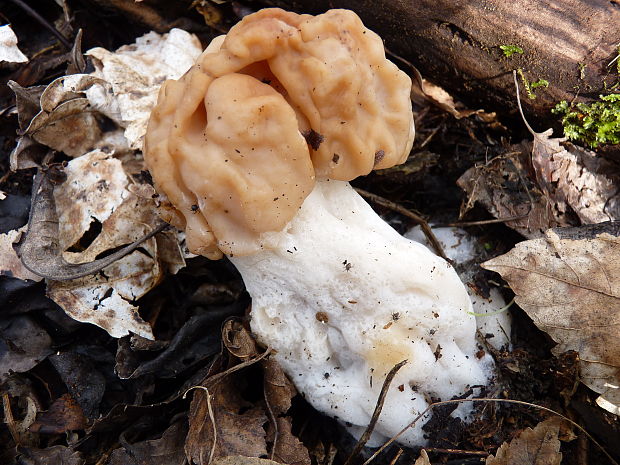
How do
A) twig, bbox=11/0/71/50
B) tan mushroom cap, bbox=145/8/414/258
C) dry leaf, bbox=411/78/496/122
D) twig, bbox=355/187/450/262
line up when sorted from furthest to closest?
twig, bbox=11/0/71/50
dry leaf, bbox=411/78/496/122
twig, bbox=355/187/450/262
tan mushroom cap, bbox=145/8/414/258

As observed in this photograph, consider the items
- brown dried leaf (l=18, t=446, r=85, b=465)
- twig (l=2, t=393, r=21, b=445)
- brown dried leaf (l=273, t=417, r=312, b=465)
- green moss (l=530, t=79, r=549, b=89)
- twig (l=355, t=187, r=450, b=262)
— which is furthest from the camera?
twig (l=355, t=187, r=450, b=262)

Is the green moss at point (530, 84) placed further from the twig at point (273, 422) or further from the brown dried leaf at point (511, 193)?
the twig at point (273, 422)

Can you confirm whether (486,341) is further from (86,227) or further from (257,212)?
(86,227)

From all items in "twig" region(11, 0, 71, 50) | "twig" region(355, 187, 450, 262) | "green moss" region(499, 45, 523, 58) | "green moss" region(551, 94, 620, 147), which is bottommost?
"twig" region(355, 187, 450, 262)

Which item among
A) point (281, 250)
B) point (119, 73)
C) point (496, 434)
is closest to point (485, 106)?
point (281, 250)

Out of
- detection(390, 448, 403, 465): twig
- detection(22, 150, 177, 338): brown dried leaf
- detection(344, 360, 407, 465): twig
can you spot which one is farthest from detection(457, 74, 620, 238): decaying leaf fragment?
detection(22, 150, 177, 338): brown dried leaf

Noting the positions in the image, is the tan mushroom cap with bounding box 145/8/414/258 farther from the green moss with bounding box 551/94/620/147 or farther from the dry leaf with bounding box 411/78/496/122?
the green moss with bounding box 551/94/620/147
